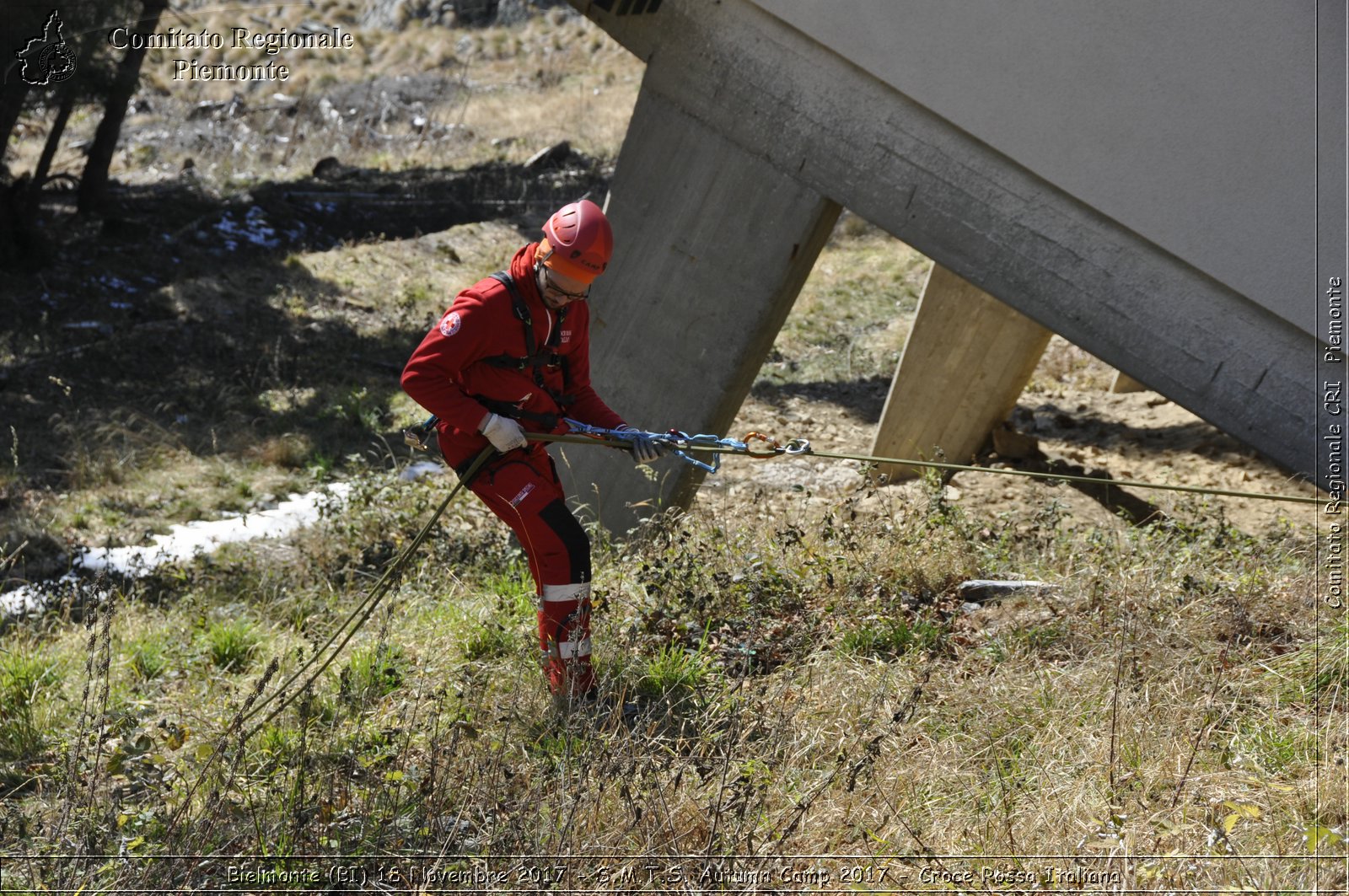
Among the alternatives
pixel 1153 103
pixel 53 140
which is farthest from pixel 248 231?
pixel 1153 103

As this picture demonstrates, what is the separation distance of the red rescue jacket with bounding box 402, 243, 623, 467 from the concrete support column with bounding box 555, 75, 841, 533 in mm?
1513

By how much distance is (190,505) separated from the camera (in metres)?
7.86

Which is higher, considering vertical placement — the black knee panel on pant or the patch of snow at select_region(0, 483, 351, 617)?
the black knee panel on pant

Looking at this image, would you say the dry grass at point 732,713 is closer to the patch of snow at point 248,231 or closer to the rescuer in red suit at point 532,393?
the rescuer in red suit at point 532,393

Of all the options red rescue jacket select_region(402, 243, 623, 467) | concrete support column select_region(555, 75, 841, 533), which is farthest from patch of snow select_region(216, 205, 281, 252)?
red rescue jacket select_region(402, 243, 623, 467)

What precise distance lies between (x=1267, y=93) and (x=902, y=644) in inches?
117

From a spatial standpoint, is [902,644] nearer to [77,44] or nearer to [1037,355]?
[1037,355]

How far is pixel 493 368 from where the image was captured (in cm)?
431

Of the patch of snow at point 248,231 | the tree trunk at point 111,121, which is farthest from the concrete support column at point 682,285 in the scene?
the tree trunk at point 111,121

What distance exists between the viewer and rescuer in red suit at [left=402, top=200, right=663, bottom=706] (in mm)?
4070

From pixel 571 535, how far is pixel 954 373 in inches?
179

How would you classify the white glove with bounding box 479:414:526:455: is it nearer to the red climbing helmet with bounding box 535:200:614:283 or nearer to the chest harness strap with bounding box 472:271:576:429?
the chest harness strap with bounding box 472:271:576:429

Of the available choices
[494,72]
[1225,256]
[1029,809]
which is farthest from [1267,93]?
Answer: [494,72]

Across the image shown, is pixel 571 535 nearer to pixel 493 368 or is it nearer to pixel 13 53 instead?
pixel 493 368
